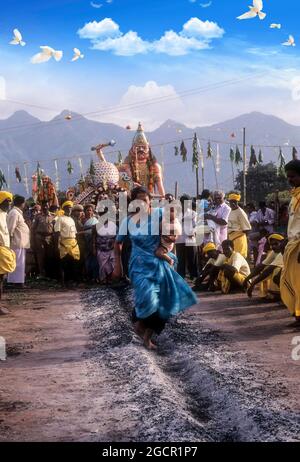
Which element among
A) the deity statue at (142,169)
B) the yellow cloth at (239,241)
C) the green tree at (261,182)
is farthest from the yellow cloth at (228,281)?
the green tree at (261,182)

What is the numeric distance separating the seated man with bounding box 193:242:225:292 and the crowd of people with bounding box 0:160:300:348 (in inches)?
0.8

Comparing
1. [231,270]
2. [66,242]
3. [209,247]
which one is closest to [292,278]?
[231,270]

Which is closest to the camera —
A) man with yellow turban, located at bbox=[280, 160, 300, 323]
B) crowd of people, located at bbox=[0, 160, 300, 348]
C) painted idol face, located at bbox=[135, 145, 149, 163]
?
crowd of people, located at bbox=[0, 160, 300, 348]

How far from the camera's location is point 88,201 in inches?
836

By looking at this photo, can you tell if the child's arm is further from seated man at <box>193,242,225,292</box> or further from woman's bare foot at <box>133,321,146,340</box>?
seated man at <box>193,242,225,292</box>

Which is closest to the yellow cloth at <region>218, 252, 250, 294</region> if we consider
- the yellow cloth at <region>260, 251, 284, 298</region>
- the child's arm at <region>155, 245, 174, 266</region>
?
the yellow cloth at <region>260, 251, 284, 298</region>

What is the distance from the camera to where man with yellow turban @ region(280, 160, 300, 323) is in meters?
7.82

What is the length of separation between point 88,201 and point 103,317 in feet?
40.7

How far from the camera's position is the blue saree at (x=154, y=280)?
687cm

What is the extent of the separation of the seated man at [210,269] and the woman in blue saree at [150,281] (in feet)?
16.4

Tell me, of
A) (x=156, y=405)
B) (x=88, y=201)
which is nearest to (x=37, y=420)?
(x=156, y=405)

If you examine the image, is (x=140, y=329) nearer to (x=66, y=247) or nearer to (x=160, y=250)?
(x=160, y=250)

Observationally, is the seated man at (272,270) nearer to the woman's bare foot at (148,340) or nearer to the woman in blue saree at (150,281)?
the woman in blue saree at (150,281)
